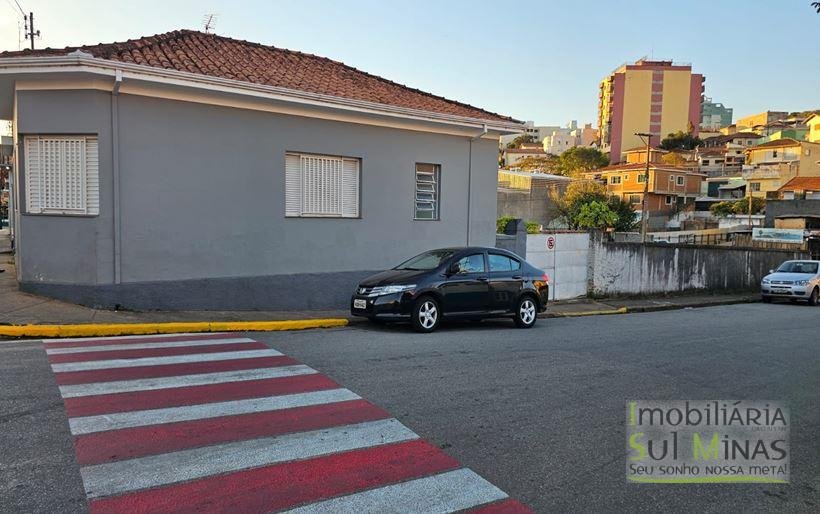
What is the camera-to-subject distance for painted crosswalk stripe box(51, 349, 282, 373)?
6.58 m

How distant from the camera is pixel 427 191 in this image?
15.1 metres

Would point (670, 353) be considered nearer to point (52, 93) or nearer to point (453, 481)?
point (453, 481)

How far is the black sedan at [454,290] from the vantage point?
10102 millimetres

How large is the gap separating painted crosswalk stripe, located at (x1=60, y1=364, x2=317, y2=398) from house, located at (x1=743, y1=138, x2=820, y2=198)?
249 feet

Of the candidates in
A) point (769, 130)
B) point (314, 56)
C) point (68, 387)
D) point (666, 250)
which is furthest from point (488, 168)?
point (769, 130)

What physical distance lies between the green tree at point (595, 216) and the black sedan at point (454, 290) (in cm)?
3555

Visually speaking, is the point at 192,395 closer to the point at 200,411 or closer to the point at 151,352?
the point at 200,411

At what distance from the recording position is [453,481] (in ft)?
13.1

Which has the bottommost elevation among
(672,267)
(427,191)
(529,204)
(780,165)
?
Answer: (672,267)

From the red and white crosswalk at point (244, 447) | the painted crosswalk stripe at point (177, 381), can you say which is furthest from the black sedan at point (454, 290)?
the red and white crosswalk at point (244, 447)

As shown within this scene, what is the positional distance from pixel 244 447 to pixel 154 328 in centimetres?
565

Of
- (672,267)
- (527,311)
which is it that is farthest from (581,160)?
(527,311)

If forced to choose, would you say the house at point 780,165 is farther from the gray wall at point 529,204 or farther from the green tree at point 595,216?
the gray wall at point 529,204

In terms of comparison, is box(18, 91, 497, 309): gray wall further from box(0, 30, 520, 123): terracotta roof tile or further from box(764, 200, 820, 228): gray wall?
box(764, 200, 820, 228): gray wall
